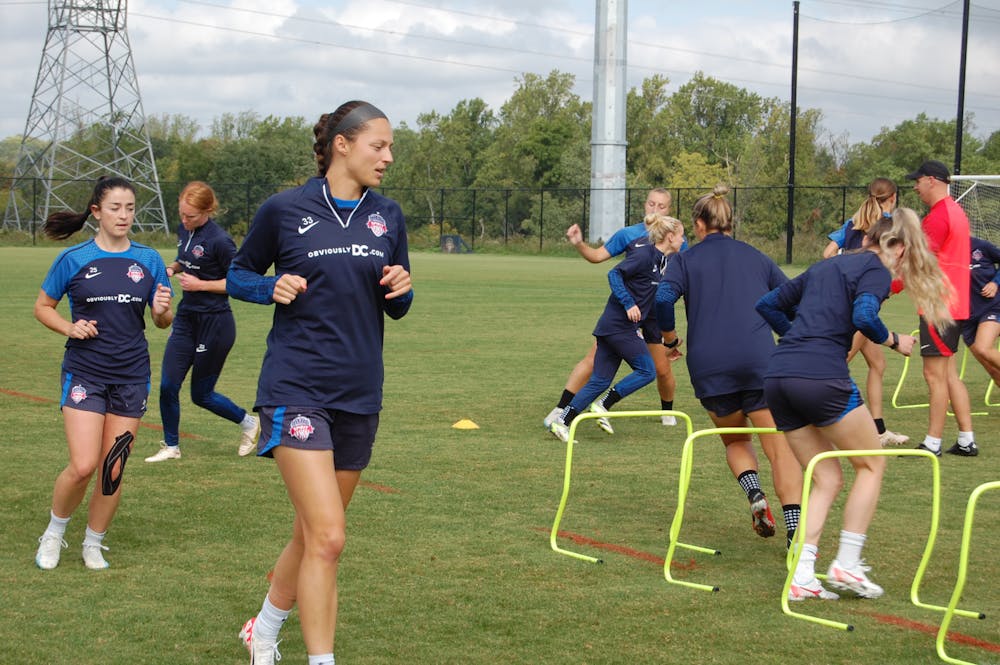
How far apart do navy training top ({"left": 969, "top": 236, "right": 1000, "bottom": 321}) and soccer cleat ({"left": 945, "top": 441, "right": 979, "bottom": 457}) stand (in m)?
1.23

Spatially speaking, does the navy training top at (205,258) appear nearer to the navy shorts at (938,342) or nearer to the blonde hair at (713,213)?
the blonde hair at (713,213)

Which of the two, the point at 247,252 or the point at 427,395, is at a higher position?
the point at 247,252

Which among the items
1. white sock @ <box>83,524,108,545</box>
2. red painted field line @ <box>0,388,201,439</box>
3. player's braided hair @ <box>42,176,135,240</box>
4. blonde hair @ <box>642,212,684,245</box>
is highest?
player's braided hair @ <box>42,176,135,240</box>

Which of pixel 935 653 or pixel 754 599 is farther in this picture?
pixel 754 599

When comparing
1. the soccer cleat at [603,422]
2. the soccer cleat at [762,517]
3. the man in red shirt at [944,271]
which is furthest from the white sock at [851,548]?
the soccer cleat at [603,422]

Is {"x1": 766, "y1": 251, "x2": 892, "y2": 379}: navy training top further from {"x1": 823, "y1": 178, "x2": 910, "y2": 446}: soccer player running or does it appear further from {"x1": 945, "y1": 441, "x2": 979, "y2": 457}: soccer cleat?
{"x1": 945, "y1": 441, "x2": 979, "y2": 457}: soccer cleat

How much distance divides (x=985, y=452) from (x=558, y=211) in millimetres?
58969

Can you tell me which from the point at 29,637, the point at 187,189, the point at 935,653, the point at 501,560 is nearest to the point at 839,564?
the point at 935,653

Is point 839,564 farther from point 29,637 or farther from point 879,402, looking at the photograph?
point 879,402

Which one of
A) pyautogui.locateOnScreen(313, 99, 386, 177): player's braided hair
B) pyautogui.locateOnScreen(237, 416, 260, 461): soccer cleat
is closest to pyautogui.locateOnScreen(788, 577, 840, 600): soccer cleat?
pyautogui.locateOnScreen(313, 99, 386, 177): player's braided hair

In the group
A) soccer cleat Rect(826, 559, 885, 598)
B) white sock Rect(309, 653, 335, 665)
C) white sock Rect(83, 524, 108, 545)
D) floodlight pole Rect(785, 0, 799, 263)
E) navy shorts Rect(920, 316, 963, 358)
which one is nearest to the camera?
white sock Rect(309, 653, 335, 665)

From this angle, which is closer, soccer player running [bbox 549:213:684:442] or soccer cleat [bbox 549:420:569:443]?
soccer player running [bbox 549:213:684:442]

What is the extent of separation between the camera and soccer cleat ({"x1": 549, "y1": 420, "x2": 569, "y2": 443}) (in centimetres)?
970

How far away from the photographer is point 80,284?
5902 millimetres
